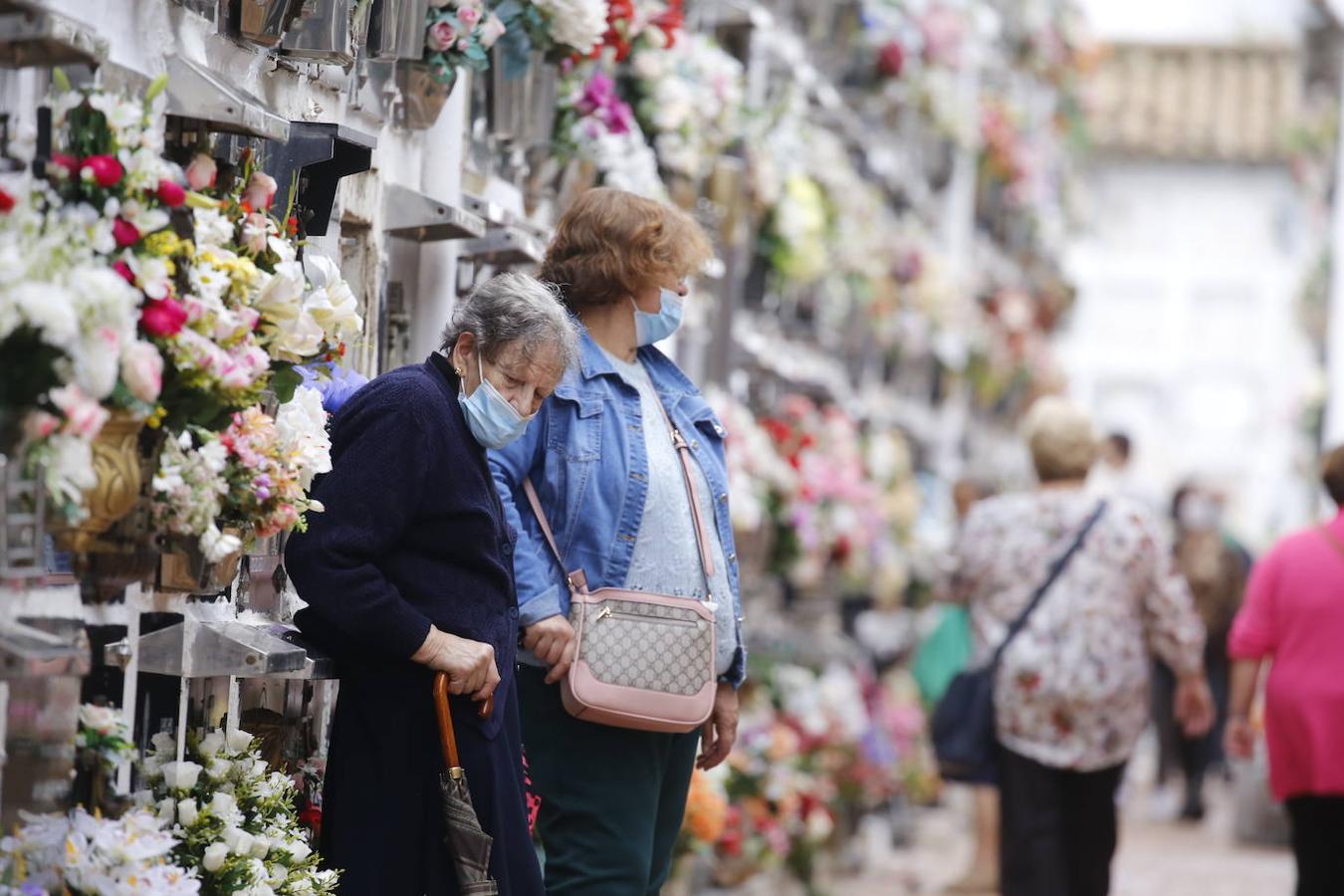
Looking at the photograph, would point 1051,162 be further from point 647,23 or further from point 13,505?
point 13,505

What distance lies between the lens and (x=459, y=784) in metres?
4.55

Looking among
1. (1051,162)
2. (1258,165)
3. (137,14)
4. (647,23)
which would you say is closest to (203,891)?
(137,14)

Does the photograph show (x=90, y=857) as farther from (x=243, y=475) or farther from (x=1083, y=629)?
(x=1083, y=629)

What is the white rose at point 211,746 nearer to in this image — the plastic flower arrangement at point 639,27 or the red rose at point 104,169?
the red rose at point 104,169

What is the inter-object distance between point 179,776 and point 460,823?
0.51m

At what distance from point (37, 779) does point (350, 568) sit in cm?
80

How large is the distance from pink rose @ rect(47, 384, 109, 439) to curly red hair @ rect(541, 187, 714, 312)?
1.94 meters

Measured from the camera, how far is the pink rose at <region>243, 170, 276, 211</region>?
14.5 feet

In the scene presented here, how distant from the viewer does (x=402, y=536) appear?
463 centimetres

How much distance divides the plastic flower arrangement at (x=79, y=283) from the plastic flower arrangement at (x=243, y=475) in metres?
0.23

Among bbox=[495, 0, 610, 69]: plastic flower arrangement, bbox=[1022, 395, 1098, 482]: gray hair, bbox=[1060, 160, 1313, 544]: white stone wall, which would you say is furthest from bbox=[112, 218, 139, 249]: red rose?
bbox=[1060, 160, 1313, 544]: white stone wall

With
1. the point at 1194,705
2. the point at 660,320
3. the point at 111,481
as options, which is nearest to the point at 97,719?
the point at 111,481

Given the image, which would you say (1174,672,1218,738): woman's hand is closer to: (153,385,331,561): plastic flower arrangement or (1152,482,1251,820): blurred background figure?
(153,385,331,561): plastic flower arrangement

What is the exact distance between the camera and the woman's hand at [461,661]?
453 cm
